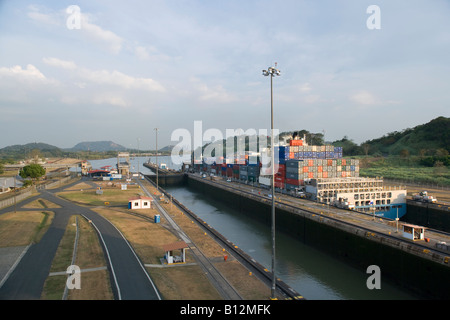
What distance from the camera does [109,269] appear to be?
2159 cm

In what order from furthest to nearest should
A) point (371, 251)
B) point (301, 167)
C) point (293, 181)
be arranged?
point (293, 181)
point (301, 167)
point (371, 251)

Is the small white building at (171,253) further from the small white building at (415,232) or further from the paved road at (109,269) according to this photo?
the small white building at (415,232)

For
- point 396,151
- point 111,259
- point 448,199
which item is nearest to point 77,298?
point 111,259

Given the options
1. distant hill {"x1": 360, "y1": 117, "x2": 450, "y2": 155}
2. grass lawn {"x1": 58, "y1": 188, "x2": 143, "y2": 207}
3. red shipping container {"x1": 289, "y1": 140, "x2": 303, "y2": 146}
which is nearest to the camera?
grass lawn {"x1": 58, "y1": 188, "x2": 143, "y2": 207}

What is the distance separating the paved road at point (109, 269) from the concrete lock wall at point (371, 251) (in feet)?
69.1

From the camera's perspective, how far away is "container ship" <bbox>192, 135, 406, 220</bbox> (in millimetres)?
53562

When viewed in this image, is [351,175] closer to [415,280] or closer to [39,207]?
[415,280]

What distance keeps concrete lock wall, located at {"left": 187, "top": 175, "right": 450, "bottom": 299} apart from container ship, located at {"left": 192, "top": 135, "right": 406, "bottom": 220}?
9.60m

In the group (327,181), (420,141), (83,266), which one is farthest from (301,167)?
(420,141)

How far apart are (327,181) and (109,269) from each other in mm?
48389

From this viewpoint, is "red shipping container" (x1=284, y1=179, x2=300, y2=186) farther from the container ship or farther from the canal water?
the canal water

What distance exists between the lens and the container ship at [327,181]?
53.6 metres

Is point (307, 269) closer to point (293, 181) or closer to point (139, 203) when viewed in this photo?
point (139, 203)

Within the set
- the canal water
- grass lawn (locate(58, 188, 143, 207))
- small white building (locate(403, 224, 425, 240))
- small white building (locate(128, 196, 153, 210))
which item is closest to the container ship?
the canal water
